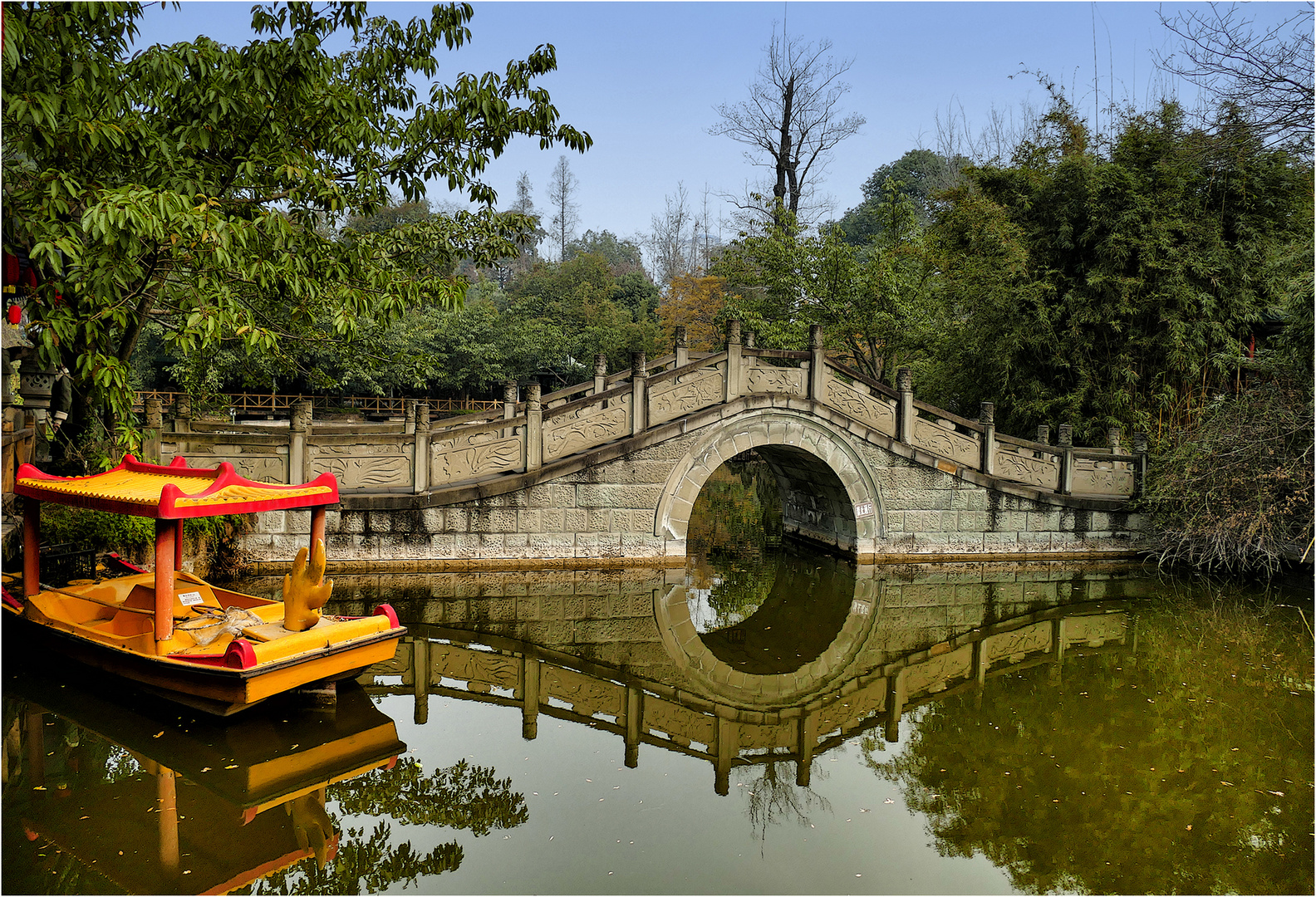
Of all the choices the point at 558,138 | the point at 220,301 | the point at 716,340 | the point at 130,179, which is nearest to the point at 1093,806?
the point at 220,301

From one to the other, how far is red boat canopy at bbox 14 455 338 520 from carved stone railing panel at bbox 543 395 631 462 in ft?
15.9

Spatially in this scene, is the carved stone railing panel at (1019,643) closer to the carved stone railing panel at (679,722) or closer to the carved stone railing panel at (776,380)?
the carved stone railing panel at (679,722)

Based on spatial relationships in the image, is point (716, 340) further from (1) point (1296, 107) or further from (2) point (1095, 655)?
(2) point (1095, 655)

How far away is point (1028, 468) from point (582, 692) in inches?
364

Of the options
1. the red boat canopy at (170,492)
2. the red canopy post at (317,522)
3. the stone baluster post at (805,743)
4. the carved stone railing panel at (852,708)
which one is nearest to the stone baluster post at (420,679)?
the red canopy post at (317,522)

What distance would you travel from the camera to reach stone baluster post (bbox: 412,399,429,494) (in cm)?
1081

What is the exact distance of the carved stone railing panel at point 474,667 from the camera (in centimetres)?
738

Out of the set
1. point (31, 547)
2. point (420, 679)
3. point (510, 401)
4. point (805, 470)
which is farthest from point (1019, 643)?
point (31, 547)

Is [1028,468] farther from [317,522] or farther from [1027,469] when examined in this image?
[317,522]

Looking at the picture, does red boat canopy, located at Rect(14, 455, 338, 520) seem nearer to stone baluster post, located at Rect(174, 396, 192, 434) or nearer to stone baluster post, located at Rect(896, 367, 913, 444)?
stone baluster post, located at Rect(174, 396, 192, 434)

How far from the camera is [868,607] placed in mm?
10422

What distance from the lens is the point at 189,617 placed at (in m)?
6.59

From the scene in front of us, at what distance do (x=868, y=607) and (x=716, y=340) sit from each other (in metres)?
15.7

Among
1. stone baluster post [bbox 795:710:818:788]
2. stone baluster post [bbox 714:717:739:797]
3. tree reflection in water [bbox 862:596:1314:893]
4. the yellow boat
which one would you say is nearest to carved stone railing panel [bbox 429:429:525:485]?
the yellow boat
